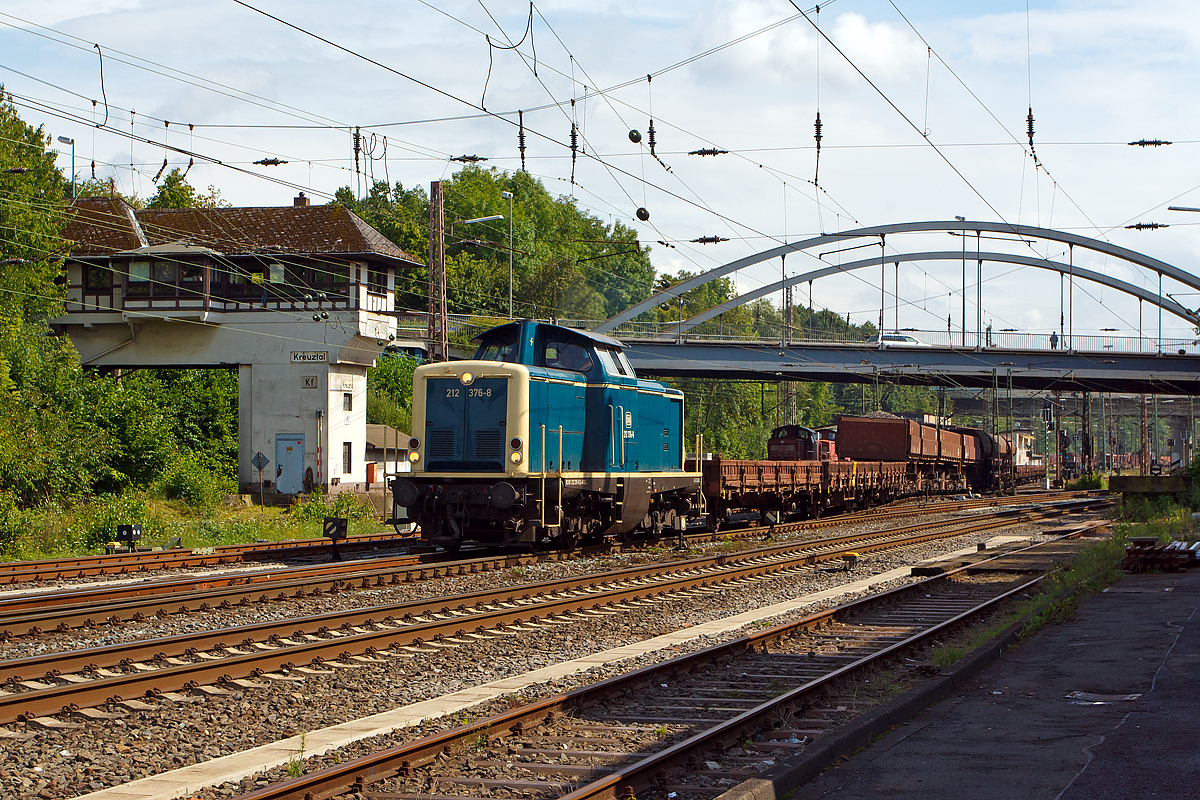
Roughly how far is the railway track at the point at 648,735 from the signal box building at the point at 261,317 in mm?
33072

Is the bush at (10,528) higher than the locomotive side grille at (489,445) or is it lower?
lower

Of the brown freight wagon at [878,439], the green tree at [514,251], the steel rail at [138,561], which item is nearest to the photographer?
the steel rail at [138,561]

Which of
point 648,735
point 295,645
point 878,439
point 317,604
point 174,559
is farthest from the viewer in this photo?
point 878,439

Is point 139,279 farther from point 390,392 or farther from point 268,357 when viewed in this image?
point 390,392

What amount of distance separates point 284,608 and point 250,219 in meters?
34.1

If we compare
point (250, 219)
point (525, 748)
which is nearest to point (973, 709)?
point (525, 748)

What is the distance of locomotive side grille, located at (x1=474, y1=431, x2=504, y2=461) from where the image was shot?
696 inches

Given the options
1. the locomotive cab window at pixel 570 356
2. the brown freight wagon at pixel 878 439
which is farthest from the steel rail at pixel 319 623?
the brown freight wagon at pixel 878 439

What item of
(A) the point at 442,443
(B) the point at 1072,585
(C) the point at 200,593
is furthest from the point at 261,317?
(B) the point at 1072,585

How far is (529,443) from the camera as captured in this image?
17609 mm

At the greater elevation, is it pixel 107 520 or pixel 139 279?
pixel 139 279

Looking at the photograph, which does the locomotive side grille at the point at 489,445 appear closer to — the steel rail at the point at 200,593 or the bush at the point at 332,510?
the steel rail at the point at 200,593

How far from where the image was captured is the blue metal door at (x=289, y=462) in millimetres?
42031

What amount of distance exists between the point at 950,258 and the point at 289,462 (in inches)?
1739
